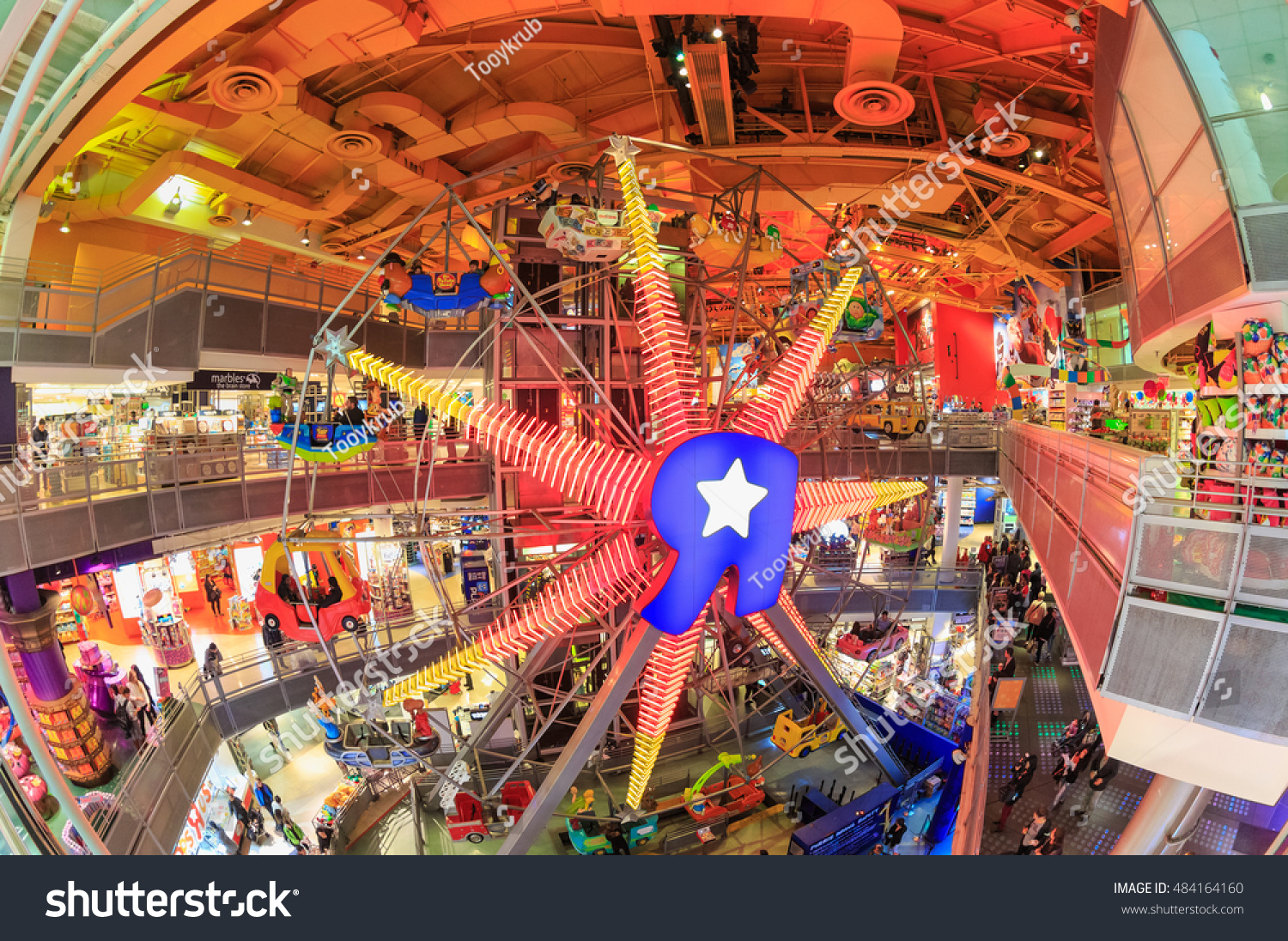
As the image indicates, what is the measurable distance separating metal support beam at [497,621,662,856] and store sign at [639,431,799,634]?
648mm

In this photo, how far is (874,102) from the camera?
11375mm

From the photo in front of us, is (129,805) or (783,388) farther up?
(783,388)

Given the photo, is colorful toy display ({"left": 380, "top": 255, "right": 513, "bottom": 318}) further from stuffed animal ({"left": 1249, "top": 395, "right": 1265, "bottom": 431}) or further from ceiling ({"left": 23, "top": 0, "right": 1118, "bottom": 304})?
stuffed animal ({"left": 1249, "top": 395, "right": 1265, "bottom": 431})

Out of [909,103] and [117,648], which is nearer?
[909,103]

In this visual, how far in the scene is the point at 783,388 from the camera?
25.8 feet

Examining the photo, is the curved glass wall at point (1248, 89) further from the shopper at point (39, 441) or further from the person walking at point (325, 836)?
the person walking at point (325, 836)

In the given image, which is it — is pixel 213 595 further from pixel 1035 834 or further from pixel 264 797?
pixel 1035 834

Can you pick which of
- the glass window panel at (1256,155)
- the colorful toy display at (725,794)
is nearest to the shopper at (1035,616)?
the colorful toy display at (725,794)

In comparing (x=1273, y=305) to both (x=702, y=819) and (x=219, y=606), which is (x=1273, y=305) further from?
(x=219, y=606)

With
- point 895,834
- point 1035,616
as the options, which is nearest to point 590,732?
point 895,834

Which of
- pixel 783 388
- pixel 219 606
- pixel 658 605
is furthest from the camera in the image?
pixel 219 606

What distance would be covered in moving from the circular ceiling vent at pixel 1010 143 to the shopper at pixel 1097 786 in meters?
10.9

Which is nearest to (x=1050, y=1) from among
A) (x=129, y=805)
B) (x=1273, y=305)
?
(x=1273, y=305)
